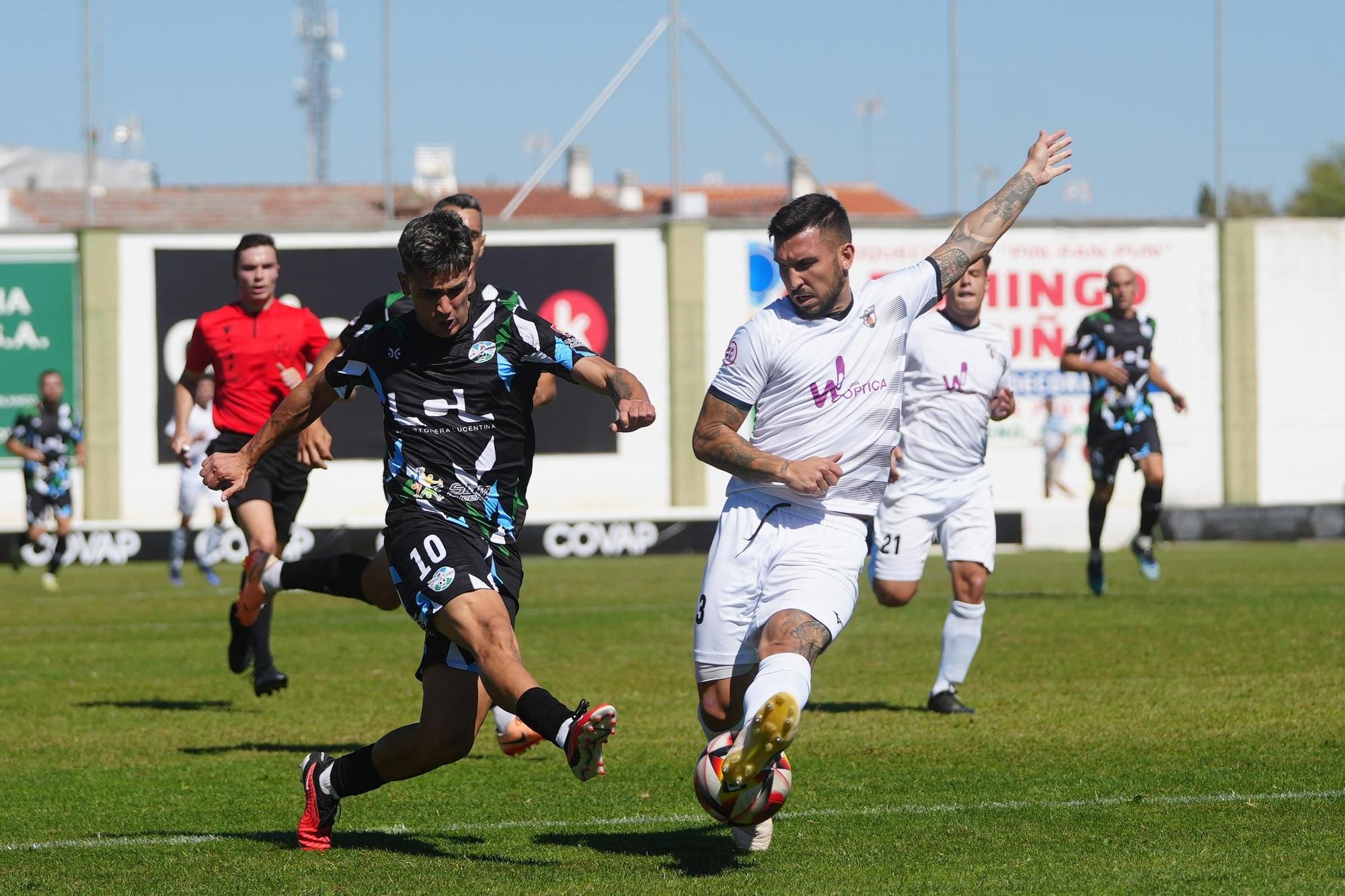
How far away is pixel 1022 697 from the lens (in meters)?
9.54

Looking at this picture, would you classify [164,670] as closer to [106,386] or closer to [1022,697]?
[1022,697]

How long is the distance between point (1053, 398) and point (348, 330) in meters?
25.7

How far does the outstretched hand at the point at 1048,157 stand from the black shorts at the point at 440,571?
2.56 m

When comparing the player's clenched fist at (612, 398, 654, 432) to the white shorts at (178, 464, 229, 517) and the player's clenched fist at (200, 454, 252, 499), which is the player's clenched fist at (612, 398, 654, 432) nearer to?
the player's clenched fist at (200, 454, 252, 499)

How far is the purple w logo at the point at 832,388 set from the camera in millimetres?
6000

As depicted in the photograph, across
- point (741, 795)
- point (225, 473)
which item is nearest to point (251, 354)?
point (225, 473)

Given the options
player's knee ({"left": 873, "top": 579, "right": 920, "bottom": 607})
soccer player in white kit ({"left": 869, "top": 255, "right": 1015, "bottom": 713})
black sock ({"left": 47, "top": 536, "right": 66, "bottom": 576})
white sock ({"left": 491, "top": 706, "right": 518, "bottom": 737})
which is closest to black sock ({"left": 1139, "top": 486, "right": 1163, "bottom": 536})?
soccer player in white kit ({"left": 869, "top": 255, "right": 1015, "bottom": 713})

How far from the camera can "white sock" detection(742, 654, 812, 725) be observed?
5305 mm

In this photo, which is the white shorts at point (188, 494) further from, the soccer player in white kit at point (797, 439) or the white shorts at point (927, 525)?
the soccer player in white kit at point (797, 439)

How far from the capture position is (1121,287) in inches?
576

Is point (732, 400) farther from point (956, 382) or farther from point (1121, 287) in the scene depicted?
point (1121, 287)

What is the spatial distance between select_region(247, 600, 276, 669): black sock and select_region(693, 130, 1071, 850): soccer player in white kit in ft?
13.4

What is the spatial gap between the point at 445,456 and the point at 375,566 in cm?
181

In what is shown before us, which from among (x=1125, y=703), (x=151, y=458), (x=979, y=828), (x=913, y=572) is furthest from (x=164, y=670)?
(x=151, y=458)
